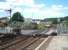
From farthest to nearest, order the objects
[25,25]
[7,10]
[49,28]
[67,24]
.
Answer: [49,28] → [25,25] → [67,24] → [7,10]

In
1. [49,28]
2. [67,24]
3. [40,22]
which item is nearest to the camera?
[67,24]

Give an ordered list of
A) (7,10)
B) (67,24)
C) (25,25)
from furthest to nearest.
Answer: (25,25), (67,24), (7,10)

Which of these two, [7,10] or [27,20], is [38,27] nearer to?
[27,20]

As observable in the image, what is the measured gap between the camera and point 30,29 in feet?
247

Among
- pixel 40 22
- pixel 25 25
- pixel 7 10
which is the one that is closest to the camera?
pixel 7 10

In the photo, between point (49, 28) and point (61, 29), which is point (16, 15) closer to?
point (49, 28)

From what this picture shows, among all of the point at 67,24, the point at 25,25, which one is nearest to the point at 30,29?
the point at 25,25

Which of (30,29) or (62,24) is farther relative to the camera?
(30,29)

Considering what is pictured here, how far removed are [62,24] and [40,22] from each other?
92.3 feet

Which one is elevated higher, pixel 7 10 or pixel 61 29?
pixel 7 10

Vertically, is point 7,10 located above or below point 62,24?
above

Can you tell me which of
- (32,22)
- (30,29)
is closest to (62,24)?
(30,29)

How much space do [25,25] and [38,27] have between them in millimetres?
5254

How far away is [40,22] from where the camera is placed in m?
80.1
